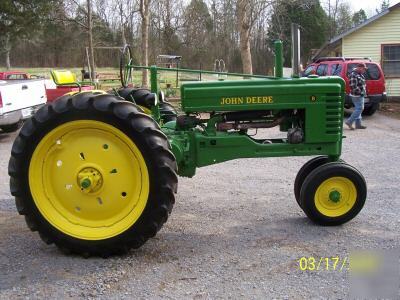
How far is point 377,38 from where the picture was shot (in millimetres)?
21344

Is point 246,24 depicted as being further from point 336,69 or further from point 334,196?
point 334,196

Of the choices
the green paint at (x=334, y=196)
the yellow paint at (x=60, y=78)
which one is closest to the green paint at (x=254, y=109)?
the green paint at (x=334, y=196)

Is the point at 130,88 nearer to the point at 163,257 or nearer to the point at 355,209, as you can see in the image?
the point at 163,257

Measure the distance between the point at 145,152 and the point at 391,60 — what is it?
19.7 m

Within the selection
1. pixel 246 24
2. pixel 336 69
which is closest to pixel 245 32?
pixel 246 24

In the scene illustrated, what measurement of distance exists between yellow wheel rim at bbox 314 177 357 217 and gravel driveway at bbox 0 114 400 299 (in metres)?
0.18

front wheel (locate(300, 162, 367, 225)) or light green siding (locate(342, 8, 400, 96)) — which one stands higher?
light green siding (locate(342, 8, 400, 96))

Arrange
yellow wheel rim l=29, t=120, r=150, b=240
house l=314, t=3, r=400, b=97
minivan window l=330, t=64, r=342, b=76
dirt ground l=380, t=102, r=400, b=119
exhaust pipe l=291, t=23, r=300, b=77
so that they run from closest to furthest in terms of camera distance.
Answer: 1. yellow wheel rim l=29, t=120, r=150, b=240
2. exhaust pipe l=291, t=23, r=300, b=77
3. minivan window l=330, t=64, r=342, b=76
4. dirt ground l=380, t=102, r=400, b=119
5. house l=314, t=3, r=400, b=97

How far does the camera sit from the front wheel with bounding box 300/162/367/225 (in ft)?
15.5

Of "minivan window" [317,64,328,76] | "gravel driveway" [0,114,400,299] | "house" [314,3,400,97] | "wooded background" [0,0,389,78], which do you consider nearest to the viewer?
"gravel driveway" [0,114,400,299]

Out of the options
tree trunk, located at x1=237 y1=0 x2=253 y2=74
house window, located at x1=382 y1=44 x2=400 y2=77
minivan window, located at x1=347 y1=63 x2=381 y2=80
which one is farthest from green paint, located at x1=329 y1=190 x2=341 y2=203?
house window, located at x1=382 y1=44 x2=400 y2=77

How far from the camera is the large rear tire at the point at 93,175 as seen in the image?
4.05 m

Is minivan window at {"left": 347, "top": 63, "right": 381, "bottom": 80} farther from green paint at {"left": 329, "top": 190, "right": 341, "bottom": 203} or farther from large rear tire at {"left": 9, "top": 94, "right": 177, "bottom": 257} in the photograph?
large rear tire at {"left": 9, "top": 94, "right": 177, "bottom": 257}

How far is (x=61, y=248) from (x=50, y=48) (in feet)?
168
